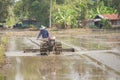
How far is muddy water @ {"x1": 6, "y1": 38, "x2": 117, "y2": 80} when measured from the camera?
1216cm

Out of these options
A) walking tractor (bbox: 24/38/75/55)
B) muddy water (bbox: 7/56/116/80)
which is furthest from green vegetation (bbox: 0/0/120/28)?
muddy water (bbox: 7/56/116/80)

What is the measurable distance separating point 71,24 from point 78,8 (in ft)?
22.3

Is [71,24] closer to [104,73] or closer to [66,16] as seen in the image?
[66,16]

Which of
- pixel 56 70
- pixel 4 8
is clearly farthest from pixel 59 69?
pixel 4 8

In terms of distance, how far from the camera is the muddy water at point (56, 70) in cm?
1216

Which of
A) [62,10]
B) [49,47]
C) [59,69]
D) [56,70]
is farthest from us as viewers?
[62,10]

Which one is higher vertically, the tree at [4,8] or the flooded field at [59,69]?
the tree at [4,8]

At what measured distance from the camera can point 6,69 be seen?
1423 cm

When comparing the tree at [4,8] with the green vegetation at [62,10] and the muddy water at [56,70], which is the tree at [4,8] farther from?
the muddy water at [56,70]

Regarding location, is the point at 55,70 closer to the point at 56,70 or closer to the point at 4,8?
the point at 56,70

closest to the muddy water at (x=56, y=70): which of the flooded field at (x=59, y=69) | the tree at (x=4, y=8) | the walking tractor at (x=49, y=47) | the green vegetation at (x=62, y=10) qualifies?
the flooded field at (x=59, y=69)

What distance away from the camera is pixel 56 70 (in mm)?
13773

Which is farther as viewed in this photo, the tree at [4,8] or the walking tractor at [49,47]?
the tree at [4,8]

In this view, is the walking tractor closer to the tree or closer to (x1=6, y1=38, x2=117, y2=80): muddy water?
(x1=6, y1=38, x2=117, y2=80): muddy water
